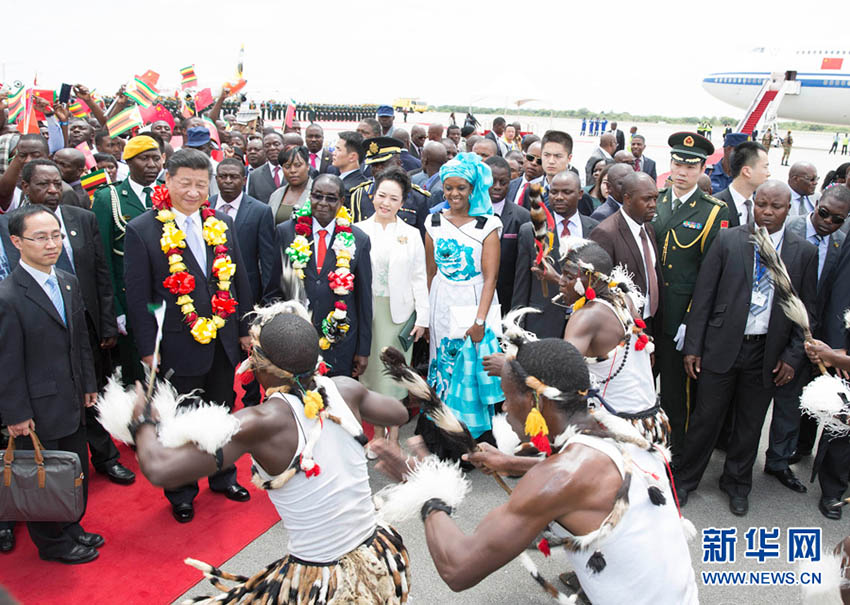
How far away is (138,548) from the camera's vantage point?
3838 mm

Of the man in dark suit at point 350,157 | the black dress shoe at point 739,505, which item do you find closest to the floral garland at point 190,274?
the man in dark suit at point 350,157

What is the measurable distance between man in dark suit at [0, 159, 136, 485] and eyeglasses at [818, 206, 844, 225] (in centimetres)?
554

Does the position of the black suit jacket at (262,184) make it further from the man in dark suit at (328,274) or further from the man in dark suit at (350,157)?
the man in dark suit at (328,274)

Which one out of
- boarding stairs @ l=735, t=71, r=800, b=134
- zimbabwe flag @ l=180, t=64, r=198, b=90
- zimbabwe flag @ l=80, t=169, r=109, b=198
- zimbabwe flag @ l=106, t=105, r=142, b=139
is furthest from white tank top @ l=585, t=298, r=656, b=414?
boarding stairs @ l=735, t=71, r=800, b=134

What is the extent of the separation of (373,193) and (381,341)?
1518mm

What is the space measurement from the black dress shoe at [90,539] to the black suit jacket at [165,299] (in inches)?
43.2

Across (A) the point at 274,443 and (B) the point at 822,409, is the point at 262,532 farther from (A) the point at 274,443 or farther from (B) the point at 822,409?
(B) the point at 822,409

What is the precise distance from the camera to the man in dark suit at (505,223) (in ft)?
18.2

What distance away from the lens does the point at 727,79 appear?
38250mm

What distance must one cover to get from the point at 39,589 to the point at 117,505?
0.87 metres

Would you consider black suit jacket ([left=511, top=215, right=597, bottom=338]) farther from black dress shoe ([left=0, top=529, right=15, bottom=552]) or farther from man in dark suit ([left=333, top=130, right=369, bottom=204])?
black dress shoe ([left=0, top=529, right=15, bottom=552])

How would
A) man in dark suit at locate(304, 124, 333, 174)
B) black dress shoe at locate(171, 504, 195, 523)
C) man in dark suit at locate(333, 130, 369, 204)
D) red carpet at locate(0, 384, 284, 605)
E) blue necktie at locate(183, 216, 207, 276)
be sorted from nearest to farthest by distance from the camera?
red carpet at locate(0, 384, 284, 605), blue necktie at locate(183, 216, 207, 276), black dress shoe at locate(171, 504, 195, 523), man in dark suit at locate(333, 130, 369, 204), man in dark suit at locate(304, 124, 333, 174)

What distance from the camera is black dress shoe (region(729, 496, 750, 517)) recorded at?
4.43 m

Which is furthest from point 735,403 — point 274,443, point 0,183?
point 0,183
